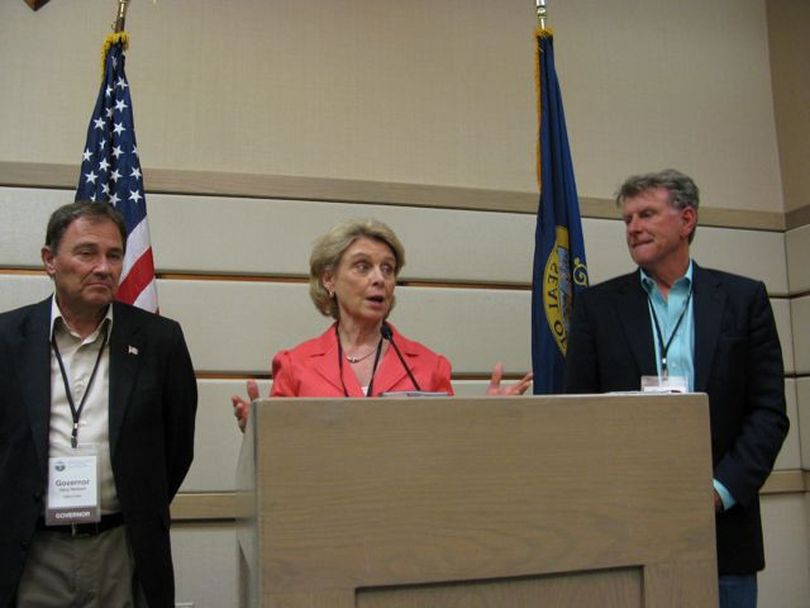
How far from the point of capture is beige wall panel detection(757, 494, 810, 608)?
380 cm

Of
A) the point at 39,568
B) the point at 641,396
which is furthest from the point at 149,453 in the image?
the point at 641,396

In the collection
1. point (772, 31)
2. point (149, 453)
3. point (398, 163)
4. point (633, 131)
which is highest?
point (772, 31)

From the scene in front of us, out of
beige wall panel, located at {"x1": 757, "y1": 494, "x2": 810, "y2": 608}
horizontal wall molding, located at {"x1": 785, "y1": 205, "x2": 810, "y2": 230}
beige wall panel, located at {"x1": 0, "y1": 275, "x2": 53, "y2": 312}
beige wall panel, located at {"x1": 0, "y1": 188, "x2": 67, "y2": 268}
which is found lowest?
beige wall panel, located at {"x1": 757, "y1": 494, "x2": 810, "y2": 608}

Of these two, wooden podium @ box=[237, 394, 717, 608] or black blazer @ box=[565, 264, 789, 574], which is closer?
wooden podium @ box=[237, 394, 717, 608]

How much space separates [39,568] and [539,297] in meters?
2.00

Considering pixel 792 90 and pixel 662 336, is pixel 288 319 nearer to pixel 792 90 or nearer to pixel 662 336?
pixel 662 336

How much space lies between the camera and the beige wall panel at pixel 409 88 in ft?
11.1

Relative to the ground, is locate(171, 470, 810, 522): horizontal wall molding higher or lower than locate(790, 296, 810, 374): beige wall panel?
lower

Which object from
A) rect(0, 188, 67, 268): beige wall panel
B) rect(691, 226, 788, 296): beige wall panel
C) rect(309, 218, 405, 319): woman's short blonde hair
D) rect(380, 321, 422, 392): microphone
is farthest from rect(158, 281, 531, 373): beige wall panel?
rect(380, 321, 422, 392): microphone

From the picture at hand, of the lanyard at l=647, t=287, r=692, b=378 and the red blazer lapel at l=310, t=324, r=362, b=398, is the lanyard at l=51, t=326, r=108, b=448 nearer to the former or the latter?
the red blazer lapel at l=310, t=324, r=362, b=398

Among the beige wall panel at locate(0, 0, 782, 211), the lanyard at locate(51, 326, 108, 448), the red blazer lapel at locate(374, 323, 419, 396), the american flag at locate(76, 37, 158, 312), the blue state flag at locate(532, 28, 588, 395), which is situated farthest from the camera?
the beige wall panel at locate(0, 0, 782, 211)

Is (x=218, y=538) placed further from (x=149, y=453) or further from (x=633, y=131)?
(x=633, y=131)

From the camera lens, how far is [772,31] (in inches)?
165

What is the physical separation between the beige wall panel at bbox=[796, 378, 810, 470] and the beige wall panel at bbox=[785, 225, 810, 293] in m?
0.47
